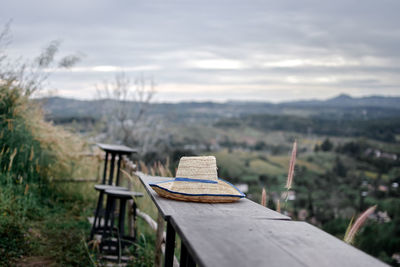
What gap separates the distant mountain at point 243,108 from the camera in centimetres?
1183

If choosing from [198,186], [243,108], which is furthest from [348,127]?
[198,186]

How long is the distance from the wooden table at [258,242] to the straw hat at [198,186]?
0.85ft

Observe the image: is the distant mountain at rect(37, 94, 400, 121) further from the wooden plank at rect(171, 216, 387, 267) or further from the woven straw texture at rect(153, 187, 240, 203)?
the wooden plank at rect(171, 216, 387, 267)

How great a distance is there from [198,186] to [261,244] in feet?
2.88

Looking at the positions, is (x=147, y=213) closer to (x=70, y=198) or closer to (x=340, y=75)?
(x=70, y=198)

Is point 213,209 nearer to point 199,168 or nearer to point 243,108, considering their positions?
point 199,168

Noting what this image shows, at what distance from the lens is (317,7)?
11.9 meters

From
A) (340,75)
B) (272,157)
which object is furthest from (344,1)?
(272,157)

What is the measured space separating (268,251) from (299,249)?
108mm

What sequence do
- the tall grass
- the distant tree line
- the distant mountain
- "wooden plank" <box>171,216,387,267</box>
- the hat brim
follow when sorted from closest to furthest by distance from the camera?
"wooden plank" <box>171,216,387,267</box>
the hat brim
the tall grass
the distant mountain
the distant tree line

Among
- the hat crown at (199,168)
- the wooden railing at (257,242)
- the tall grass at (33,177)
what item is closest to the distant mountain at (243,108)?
the tall grass at (33,177)

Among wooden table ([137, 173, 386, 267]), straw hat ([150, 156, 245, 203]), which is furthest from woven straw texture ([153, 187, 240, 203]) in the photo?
wooden table ([137, 173, 386, 267])

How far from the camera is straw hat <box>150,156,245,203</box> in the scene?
2043mm

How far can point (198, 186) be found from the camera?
208 cm
